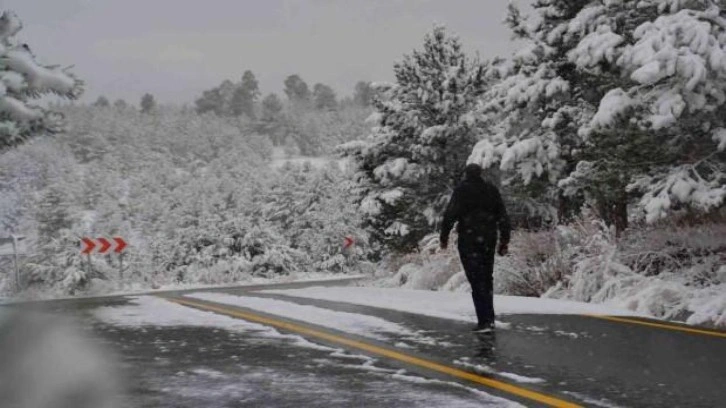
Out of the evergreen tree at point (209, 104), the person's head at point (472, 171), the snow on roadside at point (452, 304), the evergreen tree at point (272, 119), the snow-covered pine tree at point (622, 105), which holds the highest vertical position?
the evergreen tree at point (209, 104)

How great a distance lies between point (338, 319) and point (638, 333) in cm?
323

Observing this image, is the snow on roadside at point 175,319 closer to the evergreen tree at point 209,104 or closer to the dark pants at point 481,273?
the dark pants at point 481,273

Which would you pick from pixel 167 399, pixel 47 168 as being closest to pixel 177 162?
pixel 47 168

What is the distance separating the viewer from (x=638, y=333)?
25.8 feet

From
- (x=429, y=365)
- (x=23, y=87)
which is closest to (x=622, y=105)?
(x=429, y=365)

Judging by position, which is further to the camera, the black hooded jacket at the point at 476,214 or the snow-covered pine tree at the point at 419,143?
the snow-covered pine tree at the point at 419,143

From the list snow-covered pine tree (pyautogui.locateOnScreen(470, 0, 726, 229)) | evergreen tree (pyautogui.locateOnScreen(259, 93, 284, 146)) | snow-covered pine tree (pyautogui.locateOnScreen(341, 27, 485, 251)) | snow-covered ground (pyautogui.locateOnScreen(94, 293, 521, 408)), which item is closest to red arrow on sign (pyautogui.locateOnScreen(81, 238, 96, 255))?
snow-covered pine tree (pyautogui.locateOnScreen(341, 27, 485, 251))

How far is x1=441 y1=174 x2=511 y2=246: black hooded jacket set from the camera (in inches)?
342

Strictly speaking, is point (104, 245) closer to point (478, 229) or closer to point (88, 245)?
point (88, 245)

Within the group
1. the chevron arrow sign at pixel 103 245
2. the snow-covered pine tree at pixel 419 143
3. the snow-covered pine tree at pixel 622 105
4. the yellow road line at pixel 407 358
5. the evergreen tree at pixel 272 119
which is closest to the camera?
the yellow road line at pixel 407 358

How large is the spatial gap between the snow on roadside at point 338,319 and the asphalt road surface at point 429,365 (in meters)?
0.17

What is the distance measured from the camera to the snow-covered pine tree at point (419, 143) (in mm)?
22797

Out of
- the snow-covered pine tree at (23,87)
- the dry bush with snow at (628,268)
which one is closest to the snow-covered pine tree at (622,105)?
the dry bush with snow at (628,268)

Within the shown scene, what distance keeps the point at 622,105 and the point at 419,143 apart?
39.9 ft
